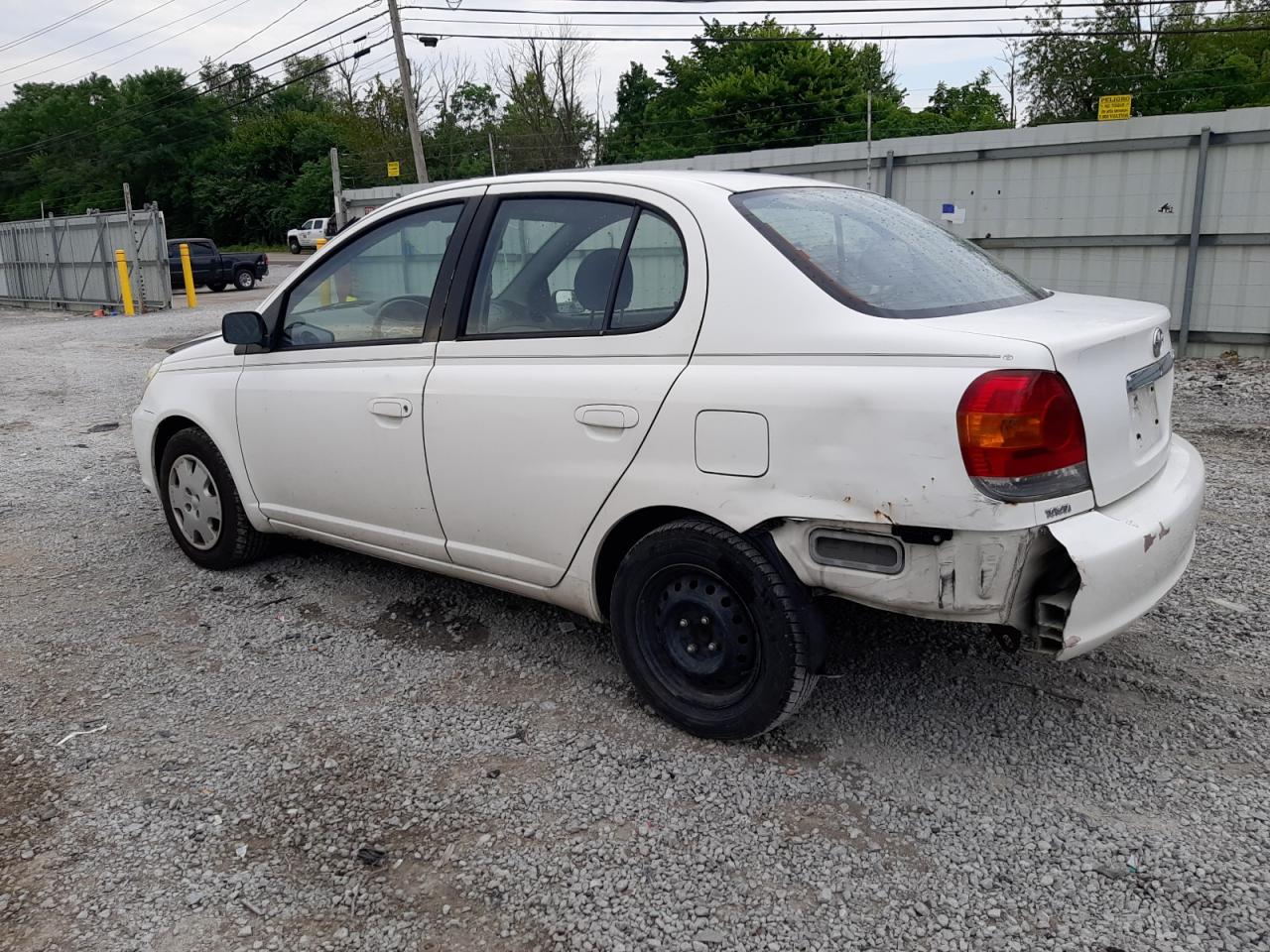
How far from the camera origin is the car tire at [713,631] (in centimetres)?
286

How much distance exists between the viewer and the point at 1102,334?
275 centimetres

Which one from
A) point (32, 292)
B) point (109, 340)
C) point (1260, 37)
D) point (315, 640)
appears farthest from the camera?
point (1260, 37)

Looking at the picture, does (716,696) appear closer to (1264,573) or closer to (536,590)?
(536,590)

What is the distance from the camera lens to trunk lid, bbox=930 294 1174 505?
264 centimetres

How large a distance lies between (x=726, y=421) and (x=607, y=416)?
17.3 inches

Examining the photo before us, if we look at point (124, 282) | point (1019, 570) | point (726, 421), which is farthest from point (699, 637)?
point (124, 282)

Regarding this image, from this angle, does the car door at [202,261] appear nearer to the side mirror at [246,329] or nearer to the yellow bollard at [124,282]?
the yellow bollard at [124,282]

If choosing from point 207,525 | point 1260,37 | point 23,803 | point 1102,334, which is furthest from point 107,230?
point 1260,37

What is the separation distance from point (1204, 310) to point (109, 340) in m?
15.7

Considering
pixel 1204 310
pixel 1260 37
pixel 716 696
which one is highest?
pixel 1260 37

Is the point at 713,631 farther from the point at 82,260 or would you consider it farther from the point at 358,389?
the point at 82,260

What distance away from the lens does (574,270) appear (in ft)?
11.1

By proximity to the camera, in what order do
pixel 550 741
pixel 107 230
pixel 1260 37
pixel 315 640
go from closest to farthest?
pixel 550 741
pixel 315 640
pixel 107 230
pixel 1260 37

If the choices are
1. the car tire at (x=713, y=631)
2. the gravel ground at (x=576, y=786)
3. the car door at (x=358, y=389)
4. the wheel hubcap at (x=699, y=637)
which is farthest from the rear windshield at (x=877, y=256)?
the gravel ground at (x=576, y=786)
